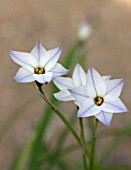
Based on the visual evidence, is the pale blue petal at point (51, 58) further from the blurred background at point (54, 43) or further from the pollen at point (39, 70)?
the blurred background at point (54, 43)

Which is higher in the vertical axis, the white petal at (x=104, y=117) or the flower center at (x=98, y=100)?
the flower center at (x=98, y=100)

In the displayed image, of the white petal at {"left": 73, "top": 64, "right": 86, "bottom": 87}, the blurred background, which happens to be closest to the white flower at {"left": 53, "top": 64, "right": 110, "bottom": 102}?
the white petal at {"left": 73, "top": 64, "right": 86, "bottom": 87}

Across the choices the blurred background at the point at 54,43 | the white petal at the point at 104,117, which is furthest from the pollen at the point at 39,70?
the blurred background at the point at 54,43

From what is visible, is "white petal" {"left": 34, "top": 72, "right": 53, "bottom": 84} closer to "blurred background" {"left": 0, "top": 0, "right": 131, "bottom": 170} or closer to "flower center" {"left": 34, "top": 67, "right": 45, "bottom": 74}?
"flower center" {"left": 34, "top": 67, "right": 45, "bottom": 74}

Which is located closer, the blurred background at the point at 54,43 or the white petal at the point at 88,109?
the white petal at the point at 88,109

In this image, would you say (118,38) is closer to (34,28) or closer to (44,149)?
(34,28)

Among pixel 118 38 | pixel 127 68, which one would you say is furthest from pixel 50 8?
pixel 127 68

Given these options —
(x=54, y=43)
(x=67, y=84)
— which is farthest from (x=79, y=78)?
(x=54, y=43)

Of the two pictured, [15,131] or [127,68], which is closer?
[15,131]
